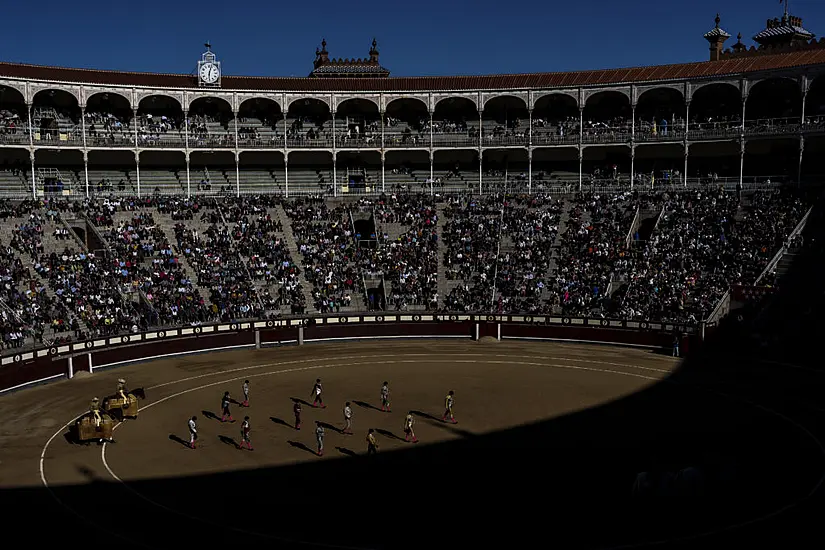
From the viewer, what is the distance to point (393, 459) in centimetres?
2383

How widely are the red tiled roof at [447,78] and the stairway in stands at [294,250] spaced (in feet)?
36.9

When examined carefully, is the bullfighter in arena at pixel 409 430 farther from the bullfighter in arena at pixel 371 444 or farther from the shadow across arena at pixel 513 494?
the bullfighter in arena at pixel 371 444

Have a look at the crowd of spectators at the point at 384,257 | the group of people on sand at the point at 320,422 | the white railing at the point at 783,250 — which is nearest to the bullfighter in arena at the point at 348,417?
the group of people on sand at the point at 320,422

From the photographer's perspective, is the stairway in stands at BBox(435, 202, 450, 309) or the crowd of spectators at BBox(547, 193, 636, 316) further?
the stairway in stands at BBox(435, 202, 450, 309)

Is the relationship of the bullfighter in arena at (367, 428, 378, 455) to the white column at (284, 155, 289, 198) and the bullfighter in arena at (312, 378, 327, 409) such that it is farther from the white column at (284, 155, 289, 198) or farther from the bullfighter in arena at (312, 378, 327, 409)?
the white column at (284, 155, 289, 198)

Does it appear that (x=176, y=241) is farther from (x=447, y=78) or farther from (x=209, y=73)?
(x=447, y=78)

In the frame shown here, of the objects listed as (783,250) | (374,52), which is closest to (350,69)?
(374,52)

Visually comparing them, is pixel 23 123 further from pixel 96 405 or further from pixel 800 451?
pixel 800 451

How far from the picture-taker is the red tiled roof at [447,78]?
57.1m

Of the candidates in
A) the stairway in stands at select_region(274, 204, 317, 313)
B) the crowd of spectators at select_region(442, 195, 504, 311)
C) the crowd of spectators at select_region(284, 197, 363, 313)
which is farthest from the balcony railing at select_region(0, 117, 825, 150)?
the stairway in stands at select_region(274, 204, 317, 313)

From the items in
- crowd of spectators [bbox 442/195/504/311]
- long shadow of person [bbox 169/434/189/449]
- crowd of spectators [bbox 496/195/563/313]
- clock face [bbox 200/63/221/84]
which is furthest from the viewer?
clock face [bbox 200/63/221/84]

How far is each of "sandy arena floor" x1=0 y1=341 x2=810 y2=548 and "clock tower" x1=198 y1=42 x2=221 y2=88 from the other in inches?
1194

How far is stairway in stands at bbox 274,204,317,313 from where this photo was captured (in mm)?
48844

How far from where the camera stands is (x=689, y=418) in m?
28.2
